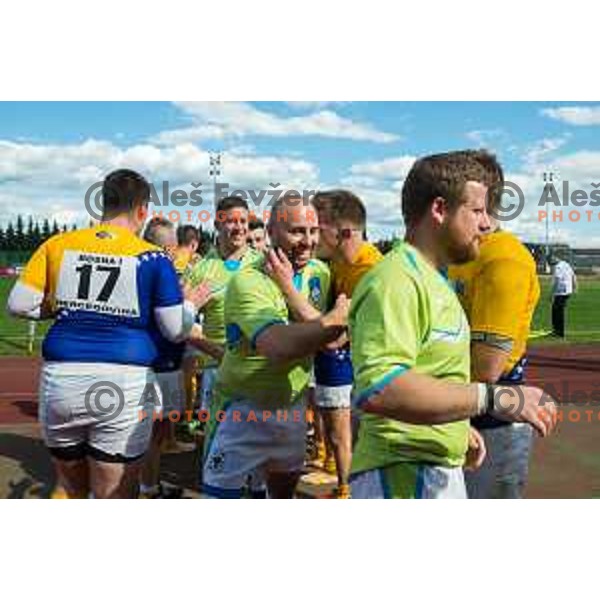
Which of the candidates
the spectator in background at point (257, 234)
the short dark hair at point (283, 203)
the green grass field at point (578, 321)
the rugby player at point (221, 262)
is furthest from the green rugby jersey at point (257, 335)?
the green grass field at point (578, 321)

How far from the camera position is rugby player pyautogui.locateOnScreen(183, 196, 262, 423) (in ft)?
18.2

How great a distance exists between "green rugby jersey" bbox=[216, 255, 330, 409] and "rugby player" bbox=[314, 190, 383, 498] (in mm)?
262

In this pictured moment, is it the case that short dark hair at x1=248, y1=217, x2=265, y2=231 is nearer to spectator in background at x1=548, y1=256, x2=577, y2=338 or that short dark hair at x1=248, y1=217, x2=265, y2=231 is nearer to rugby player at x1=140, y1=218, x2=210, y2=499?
rugby player at x1=140, y1=218, x2=210, y2=499

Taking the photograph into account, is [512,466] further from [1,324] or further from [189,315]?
[1,324]

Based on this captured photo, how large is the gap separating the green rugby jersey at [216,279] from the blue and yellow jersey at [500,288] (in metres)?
2.81

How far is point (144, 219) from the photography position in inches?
157

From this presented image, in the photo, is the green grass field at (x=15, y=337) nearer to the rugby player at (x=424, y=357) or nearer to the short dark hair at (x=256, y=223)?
the short dark hair at (x=256, y=223)

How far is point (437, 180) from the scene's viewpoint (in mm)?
2418

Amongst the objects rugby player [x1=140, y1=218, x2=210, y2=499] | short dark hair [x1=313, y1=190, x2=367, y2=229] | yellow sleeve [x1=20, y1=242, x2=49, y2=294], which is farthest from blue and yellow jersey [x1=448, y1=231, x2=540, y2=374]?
rugby player [x1=140, y1=218, x2=210, y2=499]

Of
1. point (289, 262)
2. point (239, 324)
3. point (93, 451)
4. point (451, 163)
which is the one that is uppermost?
point (451, 163)

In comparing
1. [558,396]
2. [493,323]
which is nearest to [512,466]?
[493,323]

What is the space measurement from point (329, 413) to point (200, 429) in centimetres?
225

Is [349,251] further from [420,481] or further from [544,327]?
[544,327]

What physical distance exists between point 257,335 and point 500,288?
1087 mm
